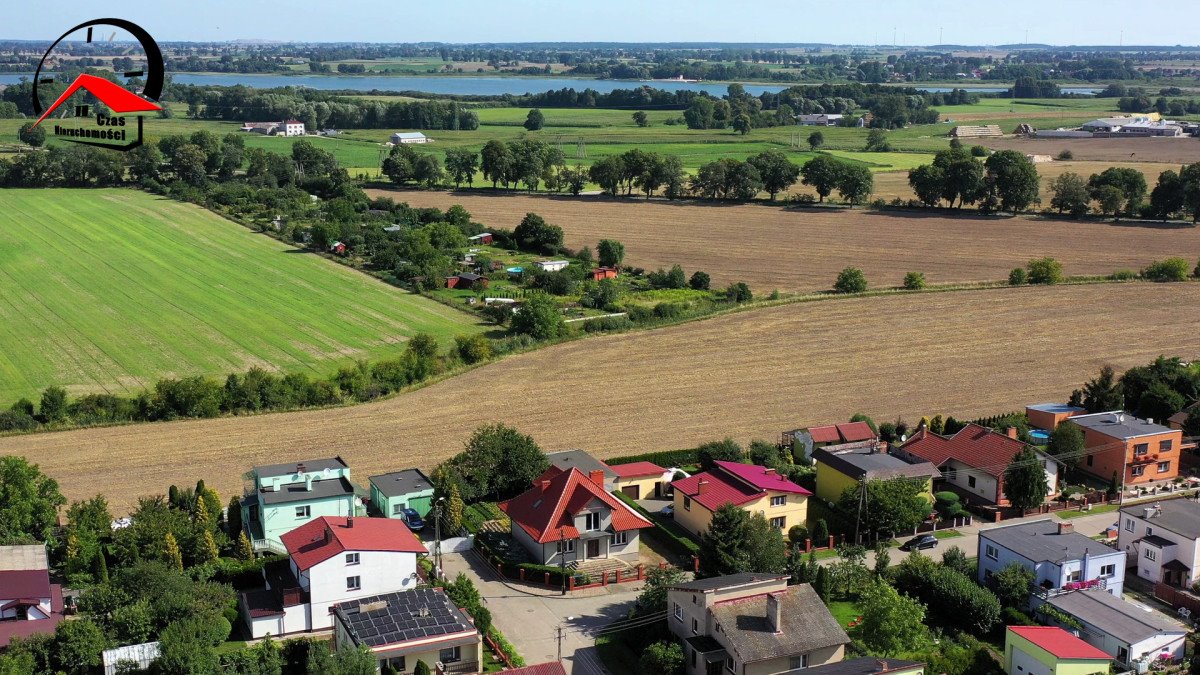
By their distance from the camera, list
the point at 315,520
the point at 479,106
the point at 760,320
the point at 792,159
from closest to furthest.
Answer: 1. the point at 315,520
2. the point at 760,320
3. the point at 792,159
4. the point at 479,106

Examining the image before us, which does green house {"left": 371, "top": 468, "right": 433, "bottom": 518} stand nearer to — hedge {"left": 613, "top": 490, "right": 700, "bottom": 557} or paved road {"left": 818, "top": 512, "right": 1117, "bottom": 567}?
hedge {"left": 613, "top": 490, "right": 700, "bottom": 557}

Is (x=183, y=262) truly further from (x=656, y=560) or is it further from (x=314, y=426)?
(x=656, y=560)

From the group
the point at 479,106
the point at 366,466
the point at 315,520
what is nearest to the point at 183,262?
the point at 366,466

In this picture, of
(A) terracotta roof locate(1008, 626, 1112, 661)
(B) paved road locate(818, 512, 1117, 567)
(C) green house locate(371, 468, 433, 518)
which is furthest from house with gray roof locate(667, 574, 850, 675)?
(C) green house locate(371, 468, 433, 518)

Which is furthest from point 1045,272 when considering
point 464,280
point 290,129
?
point 290,129

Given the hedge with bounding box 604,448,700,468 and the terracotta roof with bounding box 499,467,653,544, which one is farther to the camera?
the hedge with bounding box 604,448,700,468

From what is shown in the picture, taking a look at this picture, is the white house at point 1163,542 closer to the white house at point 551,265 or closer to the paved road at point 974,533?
the paved road at point 974,533
